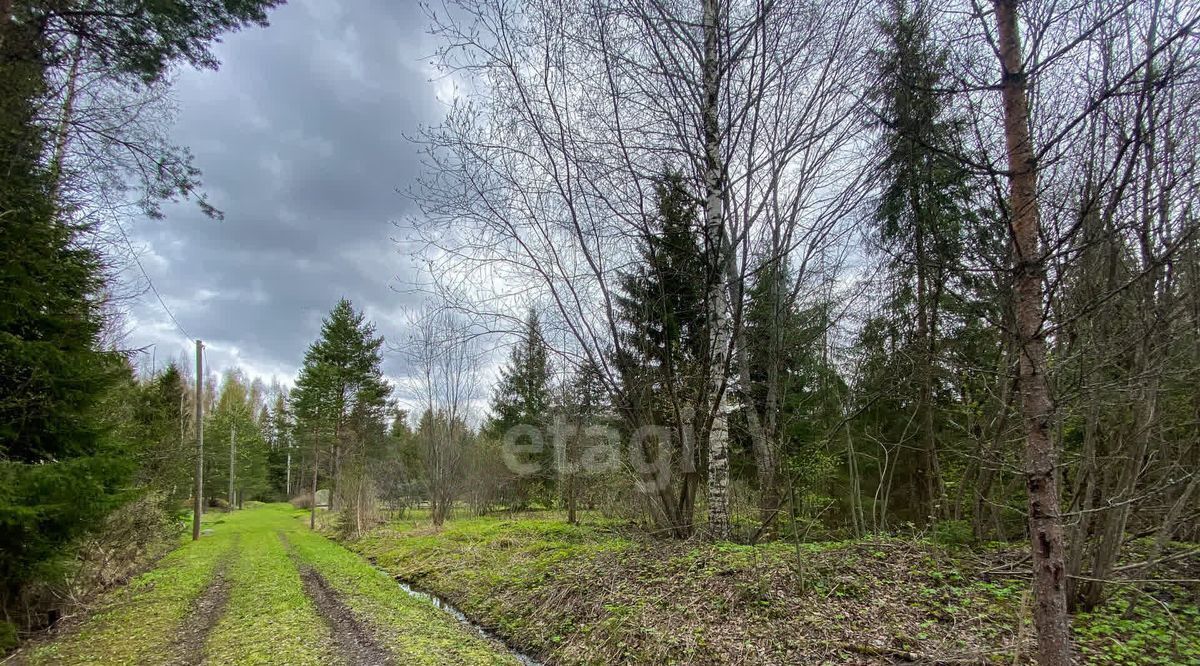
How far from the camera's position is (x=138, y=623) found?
19.9 feet

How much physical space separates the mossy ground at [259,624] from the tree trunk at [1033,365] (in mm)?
4540

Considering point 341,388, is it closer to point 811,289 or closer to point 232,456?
point 232,456

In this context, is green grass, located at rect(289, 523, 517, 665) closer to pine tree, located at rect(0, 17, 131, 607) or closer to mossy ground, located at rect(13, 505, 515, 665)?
mossy ground, located at rect(13, 505, 515, 665)

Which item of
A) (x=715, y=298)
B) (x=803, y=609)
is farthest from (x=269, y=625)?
(x=715, y=298)

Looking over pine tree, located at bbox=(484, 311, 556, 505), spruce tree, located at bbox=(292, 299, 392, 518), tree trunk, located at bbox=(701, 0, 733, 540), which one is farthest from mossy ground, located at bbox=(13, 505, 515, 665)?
spruce tree, located at bbox=(292, 299, 392, 518)

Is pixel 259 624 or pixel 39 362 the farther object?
pixel 259 624

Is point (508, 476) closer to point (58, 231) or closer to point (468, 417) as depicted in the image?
point (468, 417)

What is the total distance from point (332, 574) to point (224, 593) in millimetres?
1870

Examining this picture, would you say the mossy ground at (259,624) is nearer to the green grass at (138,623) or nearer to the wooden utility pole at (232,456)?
the green grass at (138,623)

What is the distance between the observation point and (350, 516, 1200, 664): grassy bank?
124 inches

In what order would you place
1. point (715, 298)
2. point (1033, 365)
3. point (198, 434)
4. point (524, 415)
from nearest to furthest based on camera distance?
point (1033, 365), point (715, 298), point (198, 434), point (524, 415)

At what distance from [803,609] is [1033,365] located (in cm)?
280

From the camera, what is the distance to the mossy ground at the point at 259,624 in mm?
4852

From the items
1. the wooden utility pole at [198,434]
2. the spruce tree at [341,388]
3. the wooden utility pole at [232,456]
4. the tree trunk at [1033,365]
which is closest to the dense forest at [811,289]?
the tree trunk at [1033,365]
